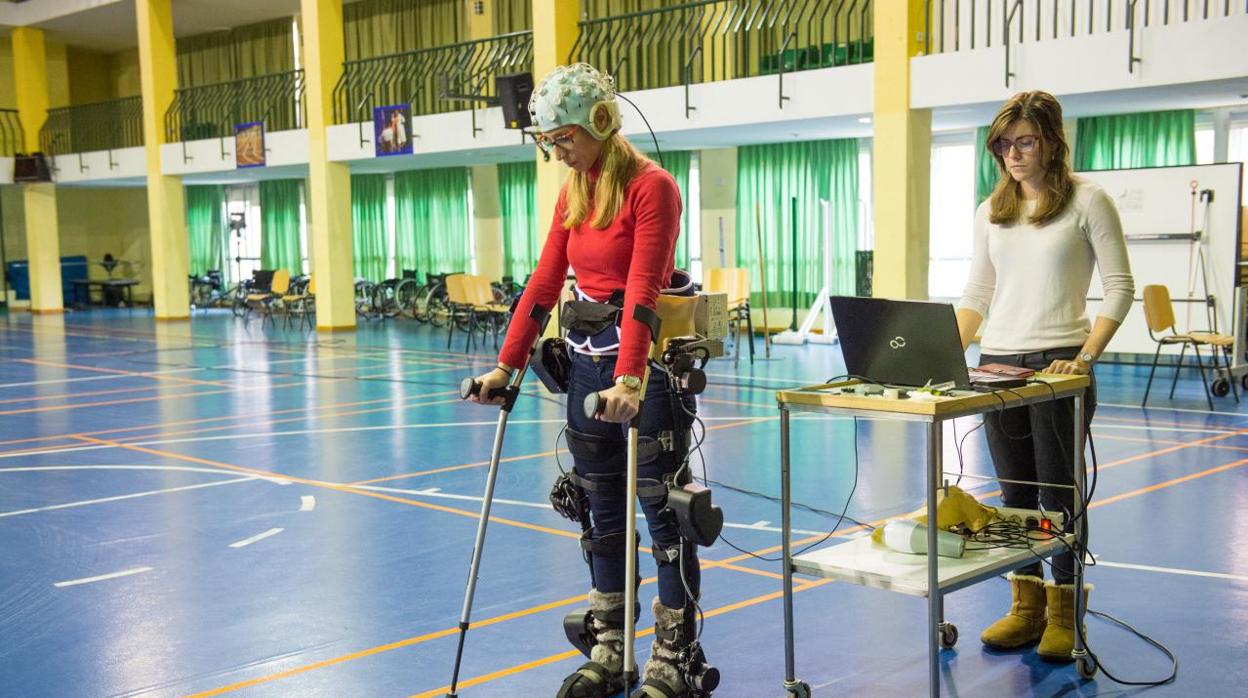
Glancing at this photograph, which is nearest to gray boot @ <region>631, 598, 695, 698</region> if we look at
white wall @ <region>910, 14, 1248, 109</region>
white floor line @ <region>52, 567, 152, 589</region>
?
white floor line @ <region>52, 567, 152, 589</region>

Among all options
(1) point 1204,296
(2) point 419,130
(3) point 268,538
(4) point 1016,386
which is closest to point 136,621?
(3) point 268,538

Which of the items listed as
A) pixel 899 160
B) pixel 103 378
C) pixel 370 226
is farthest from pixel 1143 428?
pixel 370 226

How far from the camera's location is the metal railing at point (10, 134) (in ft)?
79.5

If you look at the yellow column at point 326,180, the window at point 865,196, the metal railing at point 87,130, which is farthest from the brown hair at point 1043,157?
the metal railing at point 87,130

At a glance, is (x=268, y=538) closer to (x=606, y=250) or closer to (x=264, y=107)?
(x=606, y=250)

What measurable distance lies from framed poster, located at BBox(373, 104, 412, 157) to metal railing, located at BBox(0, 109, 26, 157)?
1135 centimetres

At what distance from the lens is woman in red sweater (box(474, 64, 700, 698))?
9.51 ft

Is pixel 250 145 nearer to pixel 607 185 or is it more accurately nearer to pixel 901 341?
pixel 607 185

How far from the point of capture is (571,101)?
294 cm

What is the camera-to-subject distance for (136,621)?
399 centimetres

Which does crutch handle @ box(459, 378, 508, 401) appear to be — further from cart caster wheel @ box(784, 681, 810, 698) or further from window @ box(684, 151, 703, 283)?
window @ box(684, 151, 703, 283)

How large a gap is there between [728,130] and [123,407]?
6708 mm

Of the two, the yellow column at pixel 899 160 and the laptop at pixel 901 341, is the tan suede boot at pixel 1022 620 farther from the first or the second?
the yellow column at pixel 899 160

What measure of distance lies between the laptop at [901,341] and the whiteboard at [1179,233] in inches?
303
